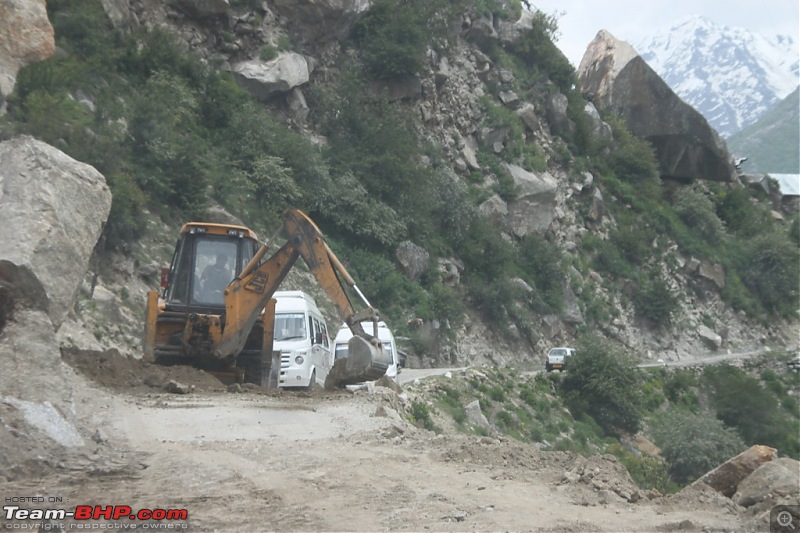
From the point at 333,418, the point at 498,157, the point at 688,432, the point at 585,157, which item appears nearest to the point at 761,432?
the point at 688,432

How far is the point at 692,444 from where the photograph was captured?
3106cm

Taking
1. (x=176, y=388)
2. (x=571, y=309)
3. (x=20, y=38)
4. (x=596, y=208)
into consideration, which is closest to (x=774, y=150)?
(x=596, y=208)

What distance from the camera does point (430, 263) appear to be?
4059 centimetres

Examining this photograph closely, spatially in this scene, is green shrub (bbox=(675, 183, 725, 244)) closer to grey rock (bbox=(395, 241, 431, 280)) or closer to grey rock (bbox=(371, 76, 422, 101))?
grey rock (bbox=(371, 76, 422, 101))

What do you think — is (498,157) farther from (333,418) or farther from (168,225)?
(333,418)

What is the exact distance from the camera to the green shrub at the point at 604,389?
33.1m

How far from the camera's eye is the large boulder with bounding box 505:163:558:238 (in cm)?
4747

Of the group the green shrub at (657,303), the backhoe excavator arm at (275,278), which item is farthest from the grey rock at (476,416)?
the green shrub at (657,303)

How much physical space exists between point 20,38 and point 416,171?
19.7 meters

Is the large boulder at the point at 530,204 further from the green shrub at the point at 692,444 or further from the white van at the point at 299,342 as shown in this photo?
the white van at the point at 299,342

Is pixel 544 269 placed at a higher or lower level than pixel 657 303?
higher

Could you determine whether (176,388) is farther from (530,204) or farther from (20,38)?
(530,204)

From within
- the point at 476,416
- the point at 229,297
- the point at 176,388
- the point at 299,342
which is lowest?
the point at 476,416

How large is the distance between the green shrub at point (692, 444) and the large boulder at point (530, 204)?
15.7 metres
